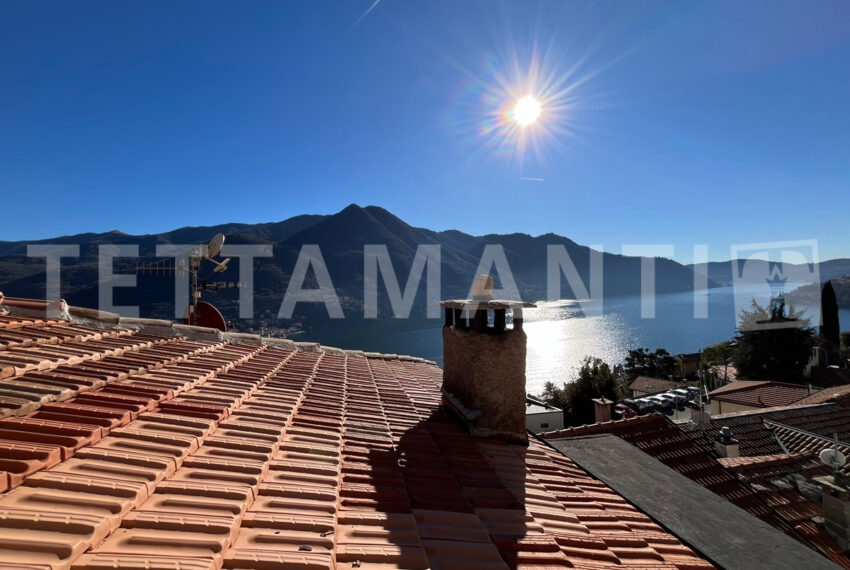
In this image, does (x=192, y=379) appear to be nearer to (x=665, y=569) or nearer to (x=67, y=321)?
(x=67, y=321)

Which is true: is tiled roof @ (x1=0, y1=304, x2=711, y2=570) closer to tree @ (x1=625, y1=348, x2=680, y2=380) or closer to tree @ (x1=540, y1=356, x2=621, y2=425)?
tree @ (x1=540, y1=356, x2=621, y2=425)

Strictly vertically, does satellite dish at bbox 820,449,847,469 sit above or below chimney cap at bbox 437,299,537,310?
below

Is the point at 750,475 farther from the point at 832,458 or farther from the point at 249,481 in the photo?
the point at 249,481

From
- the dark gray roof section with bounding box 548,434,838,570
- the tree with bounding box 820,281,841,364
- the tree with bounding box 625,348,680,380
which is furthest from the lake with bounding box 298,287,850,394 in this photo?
the dark gray roof section with bounding box 548,434,838,570

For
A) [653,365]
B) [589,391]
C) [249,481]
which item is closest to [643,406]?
[589,391]

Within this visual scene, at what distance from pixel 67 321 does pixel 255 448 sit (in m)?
3.71

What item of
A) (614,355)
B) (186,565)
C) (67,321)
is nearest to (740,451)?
(186,565)

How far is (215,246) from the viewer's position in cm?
952

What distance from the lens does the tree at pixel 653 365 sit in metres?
50.8

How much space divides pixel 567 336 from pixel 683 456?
106m

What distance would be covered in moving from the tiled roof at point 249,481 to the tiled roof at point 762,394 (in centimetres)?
2143

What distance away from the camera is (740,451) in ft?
31.7

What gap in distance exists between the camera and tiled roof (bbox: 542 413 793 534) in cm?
540

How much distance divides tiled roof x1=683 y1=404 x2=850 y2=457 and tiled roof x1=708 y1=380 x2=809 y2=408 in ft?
25.7
